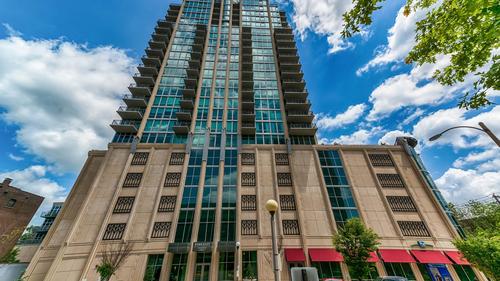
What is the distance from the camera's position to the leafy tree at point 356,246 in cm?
1769

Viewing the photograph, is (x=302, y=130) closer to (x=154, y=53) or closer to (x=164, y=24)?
(x=154, y=53)

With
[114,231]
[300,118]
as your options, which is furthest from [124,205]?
[300,118]

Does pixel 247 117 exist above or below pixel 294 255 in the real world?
above

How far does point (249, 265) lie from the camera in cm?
2162

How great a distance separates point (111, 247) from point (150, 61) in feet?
118

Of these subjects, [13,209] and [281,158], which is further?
[13,209]

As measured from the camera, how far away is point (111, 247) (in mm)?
21484

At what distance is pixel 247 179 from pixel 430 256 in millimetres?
23226

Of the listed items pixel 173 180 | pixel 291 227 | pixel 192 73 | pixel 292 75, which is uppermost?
pixel 292 75

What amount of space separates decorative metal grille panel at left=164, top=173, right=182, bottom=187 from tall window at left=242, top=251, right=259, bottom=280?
1349 centimetres

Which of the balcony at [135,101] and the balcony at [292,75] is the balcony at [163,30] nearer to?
the balcony at [135,101]

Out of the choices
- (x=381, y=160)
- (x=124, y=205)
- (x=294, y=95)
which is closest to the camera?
(x=124, y=205)

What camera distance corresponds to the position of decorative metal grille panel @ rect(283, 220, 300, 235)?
928 inches

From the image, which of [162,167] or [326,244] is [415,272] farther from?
[162,167]
